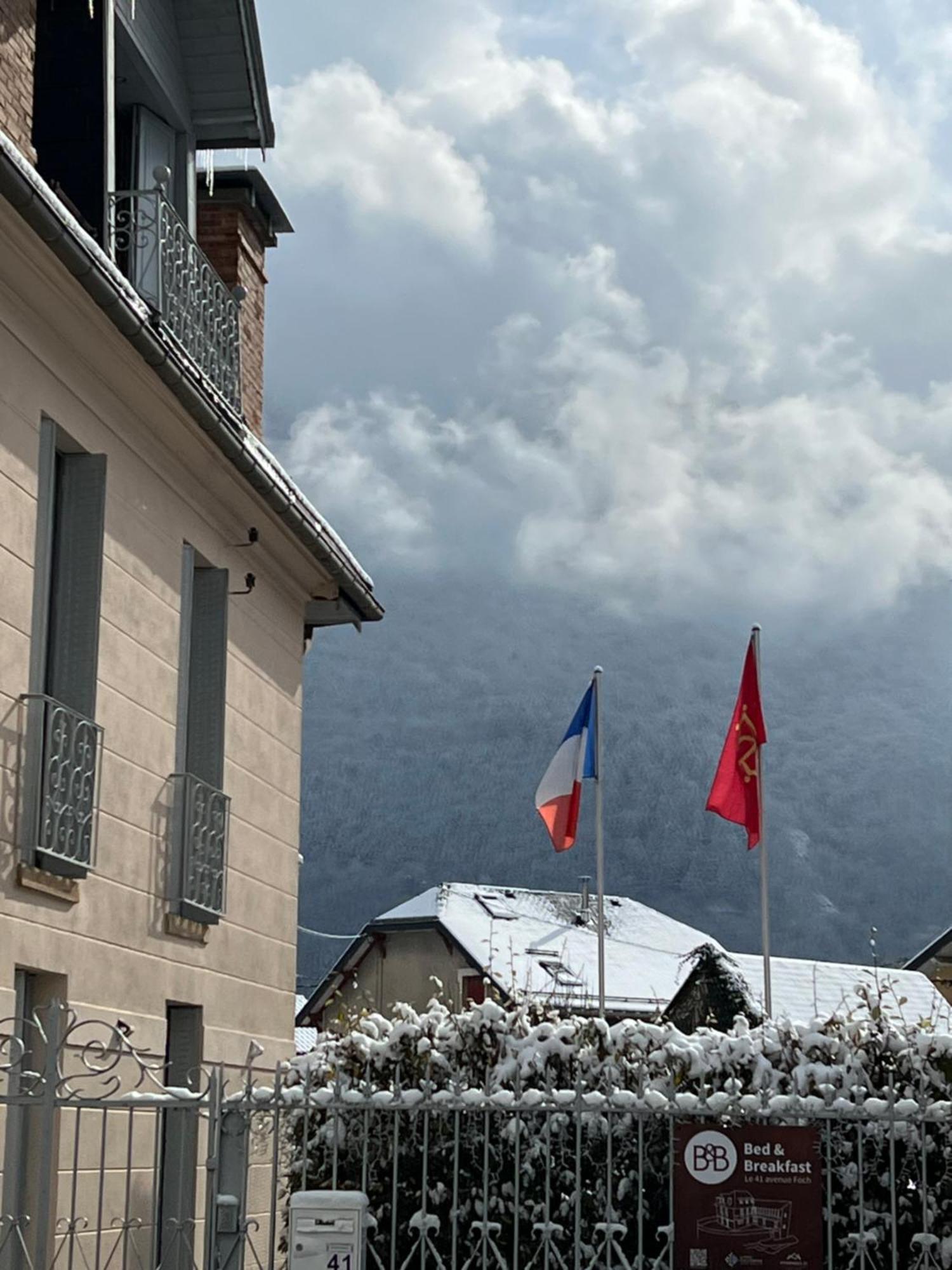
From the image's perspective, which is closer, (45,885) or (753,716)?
(45,885)

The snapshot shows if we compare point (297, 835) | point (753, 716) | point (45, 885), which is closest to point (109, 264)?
point (45, 885)

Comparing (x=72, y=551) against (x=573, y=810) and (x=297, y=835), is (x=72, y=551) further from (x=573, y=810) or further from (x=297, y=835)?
(x=573, y=810)

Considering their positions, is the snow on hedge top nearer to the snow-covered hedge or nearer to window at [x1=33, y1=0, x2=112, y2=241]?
the snow-covered hedge

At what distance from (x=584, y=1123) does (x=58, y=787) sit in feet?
11.5

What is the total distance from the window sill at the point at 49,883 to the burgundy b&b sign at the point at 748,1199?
3.91m

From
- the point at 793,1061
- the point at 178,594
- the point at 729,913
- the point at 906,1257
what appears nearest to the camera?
the point at 906,1257

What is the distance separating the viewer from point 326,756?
17425 cm

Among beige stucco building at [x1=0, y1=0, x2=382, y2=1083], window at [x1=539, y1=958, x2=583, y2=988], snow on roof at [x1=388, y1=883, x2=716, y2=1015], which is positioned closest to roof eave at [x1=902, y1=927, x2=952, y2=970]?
snow on roof at [x1=388, y1=883, x2=716, y2=1015]

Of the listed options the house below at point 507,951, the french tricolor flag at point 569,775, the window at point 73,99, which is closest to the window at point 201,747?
the window at point 73,99

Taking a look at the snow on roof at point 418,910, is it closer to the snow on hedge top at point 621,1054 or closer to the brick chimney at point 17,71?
the snow on hedge top at point 621,1054

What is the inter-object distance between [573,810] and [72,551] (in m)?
11.2

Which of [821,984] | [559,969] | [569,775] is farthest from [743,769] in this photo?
[559,969]

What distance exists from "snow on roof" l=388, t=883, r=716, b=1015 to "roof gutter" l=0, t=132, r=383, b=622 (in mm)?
27742

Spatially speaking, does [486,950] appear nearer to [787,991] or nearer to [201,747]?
[787,991]
